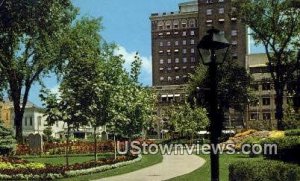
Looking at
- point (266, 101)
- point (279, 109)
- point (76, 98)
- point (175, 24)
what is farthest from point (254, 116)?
→ point (76, 98)

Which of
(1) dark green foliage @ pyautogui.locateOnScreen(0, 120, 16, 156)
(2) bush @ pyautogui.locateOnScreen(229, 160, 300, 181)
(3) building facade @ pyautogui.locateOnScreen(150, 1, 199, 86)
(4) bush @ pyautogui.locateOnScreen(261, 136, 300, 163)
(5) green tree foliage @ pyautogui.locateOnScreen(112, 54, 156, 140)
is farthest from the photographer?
(3) building facade @ pyautogui.locateOnScreen(150, 1, 199, 86)

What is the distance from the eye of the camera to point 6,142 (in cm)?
4316

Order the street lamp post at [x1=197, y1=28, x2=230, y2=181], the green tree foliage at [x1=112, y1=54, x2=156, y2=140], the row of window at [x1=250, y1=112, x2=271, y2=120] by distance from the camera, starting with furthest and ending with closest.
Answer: the row of window at [x1=250, y1=112, x2=271, y2=120] → the green tree foliage at [x1=112, y1=54, x2=156, y2=140] → the street lamp post at [x1=197, y1=28, x2=230, y2=181]

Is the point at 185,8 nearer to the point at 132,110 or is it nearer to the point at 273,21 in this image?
the point at 273,21

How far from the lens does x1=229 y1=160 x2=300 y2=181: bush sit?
47.0 ft

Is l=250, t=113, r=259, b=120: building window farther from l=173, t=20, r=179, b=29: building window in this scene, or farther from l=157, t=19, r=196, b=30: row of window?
l=173, t=20, r=179, b=29: building window

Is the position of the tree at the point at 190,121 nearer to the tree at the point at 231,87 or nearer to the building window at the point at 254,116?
the tree at the point at 231,87

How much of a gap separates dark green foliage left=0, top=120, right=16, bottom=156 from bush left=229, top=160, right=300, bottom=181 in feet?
97.2

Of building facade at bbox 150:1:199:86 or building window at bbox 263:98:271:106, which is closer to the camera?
building window at bbox 263:98:271:106

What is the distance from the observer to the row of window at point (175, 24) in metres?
146

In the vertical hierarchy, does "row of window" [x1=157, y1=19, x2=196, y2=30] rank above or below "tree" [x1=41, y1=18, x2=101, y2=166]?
above

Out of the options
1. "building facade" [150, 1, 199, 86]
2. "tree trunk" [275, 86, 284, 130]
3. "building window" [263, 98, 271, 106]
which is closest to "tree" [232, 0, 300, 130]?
"tree trunk" [275, 86, 284, 130]

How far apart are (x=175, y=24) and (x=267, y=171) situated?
135106mm

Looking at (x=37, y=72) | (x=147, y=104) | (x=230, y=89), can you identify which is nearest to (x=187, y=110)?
(x=230, y=89)
